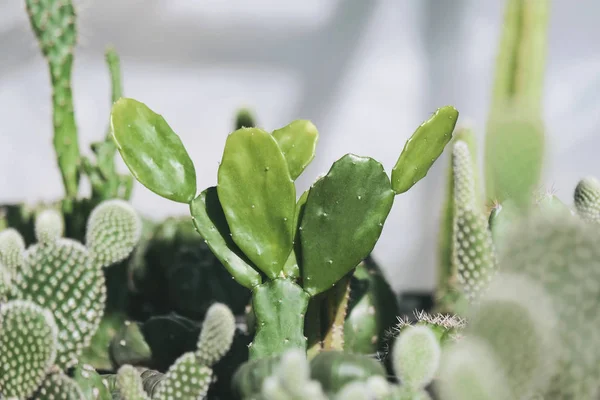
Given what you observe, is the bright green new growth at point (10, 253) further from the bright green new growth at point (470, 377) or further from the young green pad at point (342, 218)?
the bright green new growth at point (470, 377)

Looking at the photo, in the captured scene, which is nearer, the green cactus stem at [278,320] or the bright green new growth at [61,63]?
the green cactus stem at [278,320]

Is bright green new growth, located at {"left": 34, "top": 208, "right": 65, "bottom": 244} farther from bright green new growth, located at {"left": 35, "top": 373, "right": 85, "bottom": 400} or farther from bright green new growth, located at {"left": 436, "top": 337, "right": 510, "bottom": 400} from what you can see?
bright green new growth, located at {"left": 436, "top": 337, "right": 510, "bottom": 400}

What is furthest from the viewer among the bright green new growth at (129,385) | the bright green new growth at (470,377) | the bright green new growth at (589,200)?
the bright green new growth at (589,200)

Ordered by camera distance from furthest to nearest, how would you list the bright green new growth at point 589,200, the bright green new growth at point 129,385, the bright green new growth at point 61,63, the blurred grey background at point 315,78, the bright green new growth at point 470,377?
the blurred grey background at point 315,78 < the bright green new growth at point 61,63 < the bright green new growth at point 589,200 < the bright green new growth at point 129,385 < the bright green new growth at point 470,377

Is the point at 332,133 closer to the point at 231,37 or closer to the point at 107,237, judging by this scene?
the point at 231,37

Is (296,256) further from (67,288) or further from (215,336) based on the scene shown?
(67,288)

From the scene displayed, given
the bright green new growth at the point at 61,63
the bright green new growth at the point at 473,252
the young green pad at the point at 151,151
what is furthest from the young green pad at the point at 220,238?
A: the bright green new growth at the point at 61,63

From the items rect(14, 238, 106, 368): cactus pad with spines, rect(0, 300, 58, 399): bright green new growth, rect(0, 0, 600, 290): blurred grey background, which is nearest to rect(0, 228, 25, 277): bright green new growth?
rect(14, 238, 106, 368): cactus pad with spines
